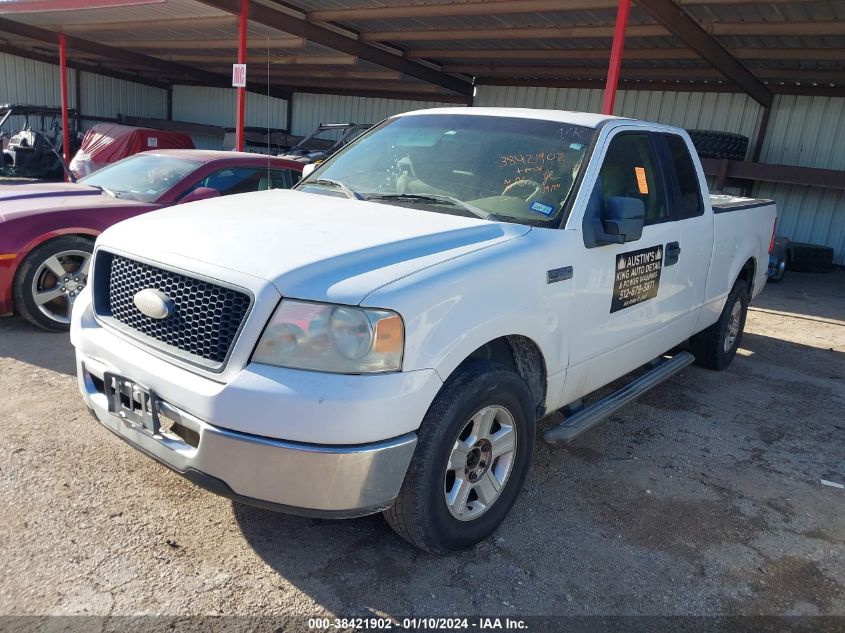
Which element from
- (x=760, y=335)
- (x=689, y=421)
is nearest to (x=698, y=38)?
(x=760, y=335)

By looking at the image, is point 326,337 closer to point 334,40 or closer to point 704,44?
point 704,44

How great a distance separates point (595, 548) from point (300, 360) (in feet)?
5.55

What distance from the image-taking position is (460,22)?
38.7 ft

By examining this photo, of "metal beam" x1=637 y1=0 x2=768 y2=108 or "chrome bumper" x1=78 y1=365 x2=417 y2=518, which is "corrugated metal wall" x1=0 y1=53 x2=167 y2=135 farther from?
"chrome bumper" x1=78 y1=365 x2=417 y2=518

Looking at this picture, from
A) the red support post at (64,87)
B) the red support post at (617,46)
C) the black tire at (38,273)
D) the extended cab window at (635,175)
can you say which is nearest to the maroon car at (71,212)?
the black tire at (38,273)

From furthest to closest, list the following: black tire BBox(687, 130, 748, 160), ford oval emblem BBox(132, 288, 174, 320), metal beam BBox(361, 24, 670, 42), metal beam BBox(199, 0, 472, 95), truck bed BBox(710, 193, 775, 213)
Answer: black tire BBox(687, 130, 748, 160) < metal beam BBox(199, 0, 472, 95) < metal beam BBox(361, 24, 670, 42) < truck bed BBox(710, 193, 775, 213) < ford oval emblem BBox(132, 288, 174, 320)

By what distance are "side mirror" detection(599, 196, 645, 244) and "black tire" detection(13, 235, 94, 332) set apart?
424cm

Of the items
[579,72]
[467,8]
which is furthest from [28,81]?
[467,8]

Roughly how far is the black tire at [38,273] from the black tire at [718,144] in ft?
37.1

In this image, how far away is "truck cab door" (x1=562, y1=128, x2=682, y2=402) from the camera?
3340mm

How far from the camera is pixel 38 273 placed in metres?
5.27

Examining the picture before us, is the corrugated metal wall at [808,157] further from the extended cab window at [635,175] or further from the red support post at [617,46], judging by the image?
the extended cab window at [635,175]

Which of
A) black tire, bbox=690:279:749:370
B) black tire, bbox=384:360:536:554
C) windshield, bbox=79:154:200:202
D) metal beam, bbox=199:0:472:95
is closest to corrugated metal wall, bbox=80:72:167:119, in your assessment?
metal beam, bbox=199:0:472:95

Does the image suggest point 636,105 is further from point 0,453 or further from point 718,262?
point 0,453
